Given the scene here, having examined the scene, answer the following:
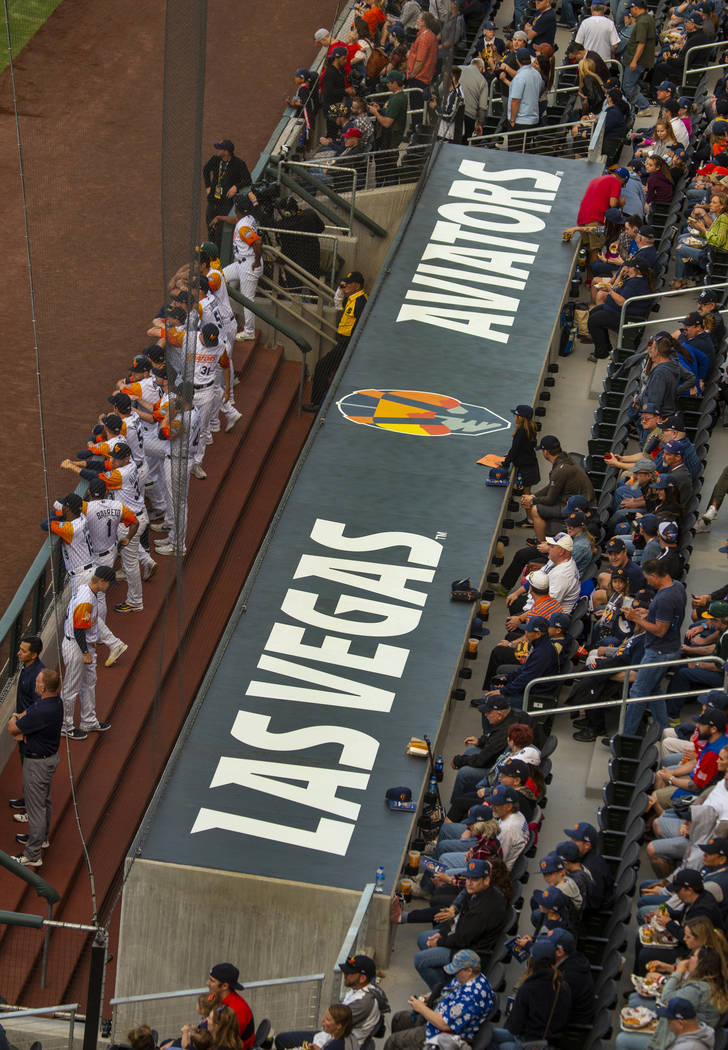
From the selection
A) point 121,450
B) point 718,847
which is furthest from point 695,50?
point 718,847

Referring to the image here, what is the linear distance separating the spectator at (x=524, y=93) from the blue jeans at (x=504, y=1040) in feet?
42.4

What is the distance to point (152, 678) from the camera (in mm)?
14648

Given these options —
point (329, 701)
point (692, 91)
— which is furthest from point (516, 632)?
point (692, 91)

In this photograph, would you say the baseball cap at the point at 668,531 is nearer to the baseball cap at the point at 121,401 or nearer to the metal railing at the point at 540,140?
the baseball cap at the point at 121,401

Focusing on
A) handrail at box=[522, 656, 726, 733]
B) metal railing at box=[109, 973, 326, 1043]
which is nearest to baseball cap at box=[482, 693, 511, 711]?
handrail at box=[522, 656, 726, 733]

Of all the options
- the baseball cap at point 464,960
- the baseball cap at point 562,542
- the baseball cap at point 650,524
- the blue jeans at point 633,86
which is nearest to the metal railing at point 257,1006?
the baseball cap at point 464,960

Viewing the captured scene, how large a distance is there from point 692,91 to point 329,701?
35.7ft

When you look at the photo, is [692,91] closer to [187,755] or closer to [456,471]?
[456,471]

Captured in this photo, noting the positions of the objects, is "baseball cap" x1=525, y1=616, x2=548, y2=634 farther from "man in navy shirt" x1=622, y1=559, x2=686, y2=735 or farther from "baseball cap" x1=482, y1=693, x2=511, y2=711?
"baseball cap" x1=482, y1=693, x2=511, y2=711

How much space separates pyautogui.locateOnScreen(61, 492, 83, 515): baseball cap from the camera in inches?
535

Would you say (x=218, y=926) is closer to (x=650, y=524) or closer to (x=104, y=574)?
(x=104, y=574)

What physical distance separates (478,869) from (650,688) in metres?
2.47

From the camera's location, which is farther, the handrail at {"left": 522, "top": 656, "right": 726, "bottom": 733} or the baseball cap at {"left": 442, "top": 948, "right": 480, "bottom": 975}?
the handrail at {"left": 522, "top": 656, "right": 726, "bottom": 733}

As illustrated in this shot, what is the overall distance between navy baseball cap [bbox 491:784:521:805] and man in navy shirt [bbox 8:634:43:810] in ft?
10.5
